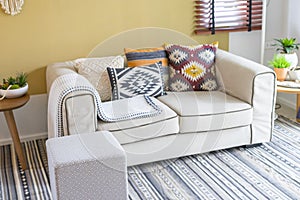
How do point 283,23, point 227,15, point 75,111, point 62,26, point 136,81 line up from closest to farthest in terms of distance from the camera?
point 75,111 < point 136,81 < point 62,26 < point 227,15 < point 283,23

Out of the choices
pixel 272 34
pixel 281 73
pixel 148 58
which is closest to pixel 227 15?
pixel 272 34

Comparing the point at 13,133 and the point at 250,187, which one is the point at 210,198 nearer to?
the point at 250,187

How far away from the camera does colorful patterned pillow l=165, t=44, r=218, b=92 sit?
3.48m

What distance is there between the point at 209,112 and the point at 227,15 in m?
1.42

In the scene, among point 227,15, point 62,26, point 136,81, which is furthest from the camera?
point 227,15

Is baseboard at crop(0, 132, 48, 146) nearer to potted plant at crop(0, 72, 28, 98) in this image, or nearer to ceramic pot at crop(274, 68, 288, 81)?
potted plant at crop(0, 72, 28, 98)

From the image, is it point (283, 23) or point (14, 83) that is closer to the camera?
point (14, 83)

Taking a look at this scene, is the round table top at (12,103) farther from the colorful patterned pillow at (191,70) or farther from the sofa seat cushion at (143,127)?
the colorful patterned pillow at (191,70)

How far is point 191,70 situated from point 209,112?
1.79 ft

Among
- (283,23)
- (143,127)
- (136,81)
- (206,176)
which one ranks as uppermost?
(283,23)

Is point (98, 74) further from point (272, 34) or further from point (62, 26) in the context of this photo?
point (272, 34)

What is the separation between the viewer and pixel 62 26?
3598 mm

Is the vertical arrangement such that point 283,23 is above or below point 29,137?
above

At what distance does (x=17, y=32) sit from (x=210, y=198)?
2.06m
